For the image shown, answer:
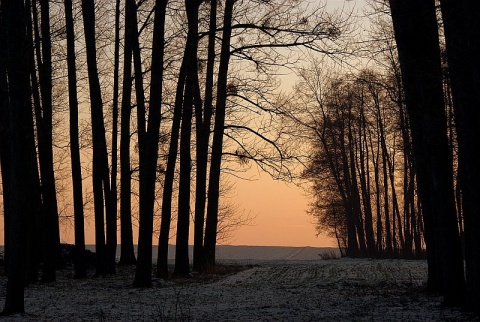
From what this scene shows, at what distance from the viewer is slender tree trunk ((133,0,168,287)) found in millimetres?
19375

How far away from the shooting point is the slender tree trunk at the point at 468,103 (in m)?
10.9

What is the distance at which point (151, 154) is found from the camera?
765 inches

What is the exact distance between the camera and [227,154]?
2633 centimetres

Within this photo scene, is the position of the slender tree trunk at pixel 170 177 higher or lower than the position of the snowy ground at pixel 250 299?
higher

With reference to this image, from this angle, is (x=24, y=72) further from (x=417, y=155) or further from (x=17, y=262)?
(x=417, y=155)

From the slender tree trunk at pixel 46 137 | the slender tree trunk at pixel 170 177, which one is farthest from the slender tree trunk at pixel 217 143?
the slender tree trunk at pixel 46 137

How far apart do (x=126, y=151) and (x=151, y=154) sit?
9322 millimetres

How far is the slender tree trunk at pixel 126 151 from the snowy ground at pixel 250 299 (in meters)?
5.11

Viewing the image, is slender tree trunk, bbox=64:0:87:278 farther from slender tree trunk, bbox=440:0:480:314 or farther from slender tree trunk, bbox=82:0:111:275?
slender tree trunk, bbox=440:0:480:314

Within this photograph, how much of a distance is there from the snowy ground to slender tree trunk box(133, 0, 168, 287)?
0.86 m

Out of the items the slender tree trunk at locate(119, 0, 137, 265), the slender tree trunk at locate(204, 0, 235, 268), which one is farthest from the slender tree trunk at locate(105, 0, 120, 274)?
the slender tree trunk at locate(204, 0, 235, 268)

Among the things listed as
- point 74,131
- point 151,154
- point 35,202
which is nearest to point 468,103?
point 151,154

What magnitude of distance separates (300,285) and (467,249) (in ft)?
28.1

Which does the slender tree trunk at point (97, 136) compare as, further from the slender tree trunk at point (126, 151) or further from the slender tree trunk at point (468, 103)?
the slender tree trunk at point (468, 103)
